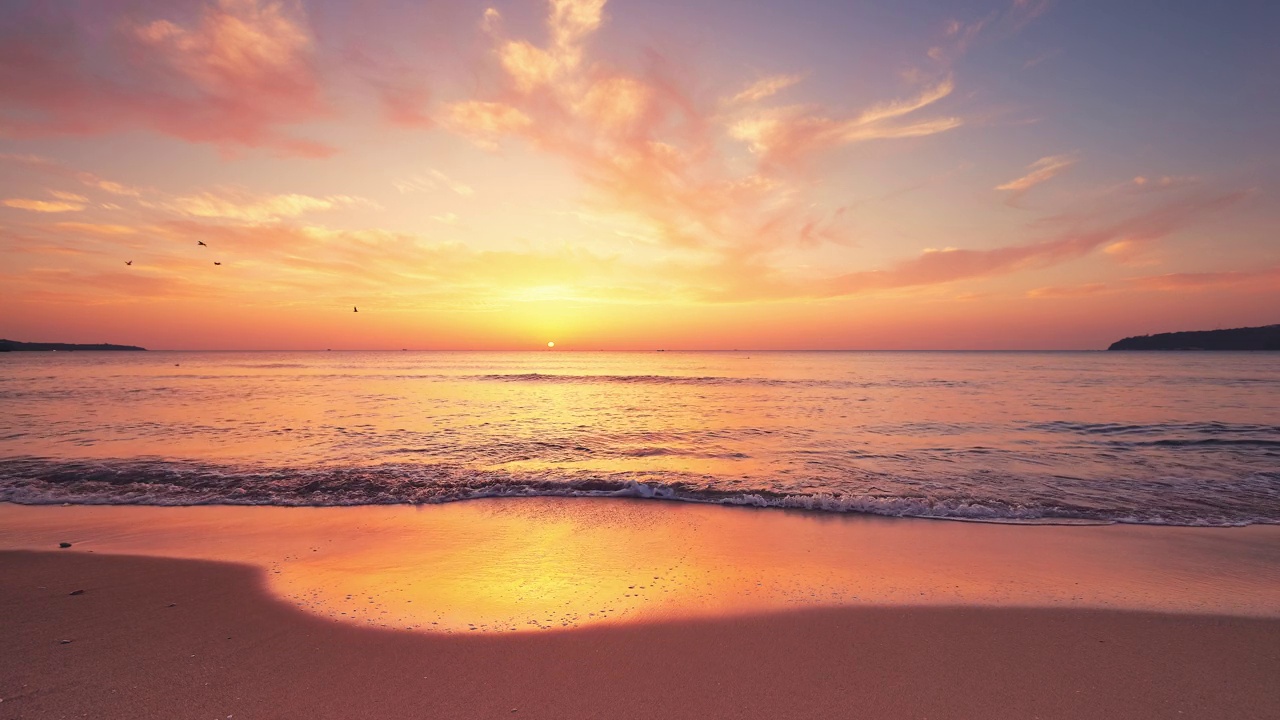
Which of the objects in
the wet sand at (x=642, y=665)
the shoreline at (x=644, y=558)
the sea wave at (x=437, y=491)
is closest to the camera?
the wet sand at (x=642, y=665)

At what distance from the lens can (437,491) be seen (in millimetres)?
12516

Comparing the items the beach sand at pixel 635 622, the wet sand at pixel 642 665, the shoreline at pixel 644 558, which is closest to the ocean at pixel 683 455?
the shoreline at pixel 644 558

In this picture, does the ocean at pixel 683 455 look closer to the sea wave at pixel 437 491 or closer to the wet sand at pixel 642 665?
the sea wave at pixel 437 491

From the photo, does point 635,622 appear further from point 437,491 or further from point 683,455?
point 683,455

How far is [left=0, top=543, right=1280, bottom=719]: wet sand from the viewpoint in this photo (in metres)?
4.47

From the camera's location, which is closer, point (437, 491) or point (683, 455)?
point (437, 491)

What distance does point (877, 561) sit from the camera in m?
8.15

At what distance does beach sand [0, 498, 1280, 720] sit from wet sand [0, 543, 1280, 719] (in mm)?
24

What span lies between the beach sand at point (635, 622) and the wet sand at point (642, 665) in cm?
2

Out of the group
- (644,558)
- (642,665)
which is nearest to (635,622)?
(642,665)

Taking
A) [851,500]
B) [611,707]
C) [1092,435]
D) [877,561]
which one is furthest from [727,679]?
[1092,435]

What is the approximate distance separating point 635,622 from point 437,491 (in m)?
8.02

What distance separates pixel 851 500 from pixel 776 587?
5.39 meters

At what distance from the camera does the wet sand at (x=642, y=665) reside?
4469 millimetres
